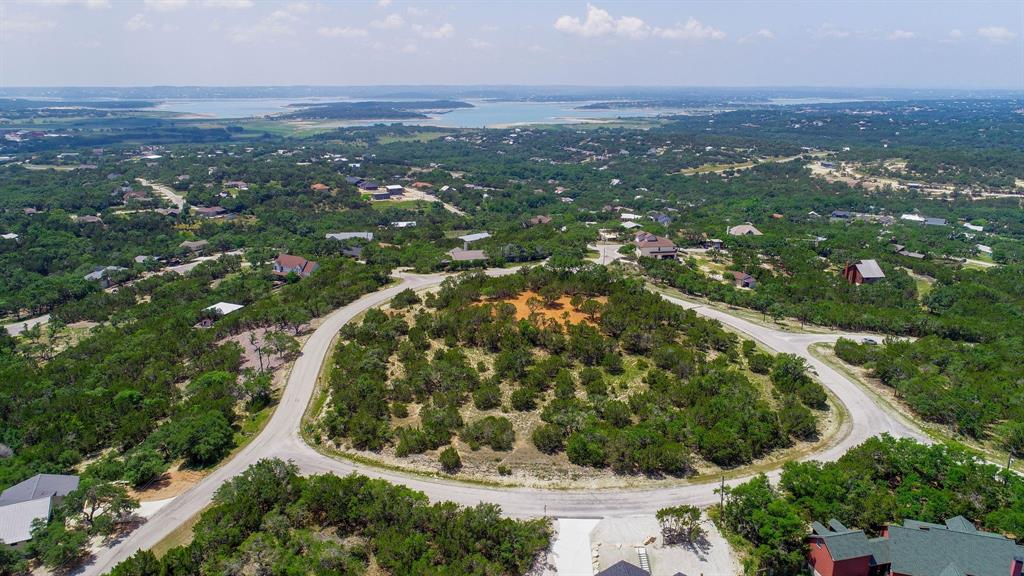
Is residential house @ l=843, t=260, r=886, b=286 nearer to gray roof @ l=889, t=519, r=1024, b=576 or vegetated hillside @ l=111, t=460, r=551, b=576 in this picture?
gray roof @ l=889, t=519, r=1024, b=576

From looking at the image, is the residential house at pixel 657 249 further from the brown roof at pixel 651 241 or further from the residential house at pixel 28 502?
the residential house at pixel 28 502

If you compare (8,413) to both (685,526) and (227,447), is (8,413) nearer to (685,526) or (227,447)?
(227,447)

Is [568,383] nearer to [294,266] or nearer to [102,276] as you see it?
[294,266]

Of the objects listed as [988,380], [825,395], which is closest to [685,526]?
[825,395]

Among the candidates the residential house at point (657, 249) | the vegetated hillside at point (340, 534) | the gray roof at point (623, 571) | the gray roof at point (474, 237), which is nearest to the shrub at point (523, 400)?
the vegetated hillside at point (340, 534)

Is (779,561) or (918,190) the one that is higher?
Answer: (918,190)

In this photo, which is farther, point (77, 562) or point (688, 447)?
point (688, 447)

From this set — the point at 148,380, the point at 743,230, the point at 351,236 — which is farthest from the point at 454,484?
the point at 743,230
